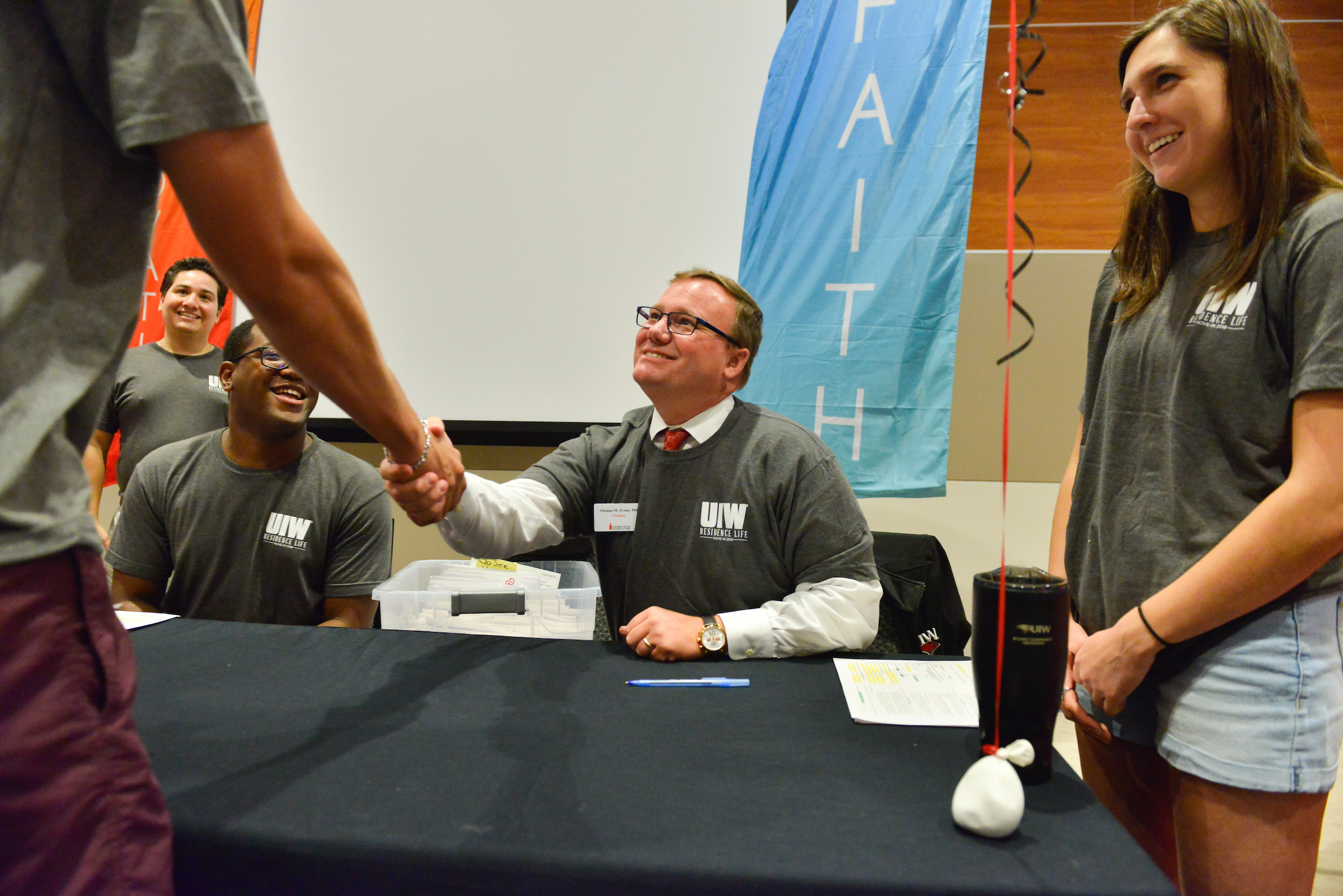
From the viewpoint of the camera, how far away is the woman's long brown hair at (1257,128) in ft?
3.31

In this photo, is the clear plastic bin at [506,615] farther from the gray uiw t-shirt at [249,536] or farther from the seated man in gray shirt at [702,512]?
the gray uiw t-shirt at [249,536]

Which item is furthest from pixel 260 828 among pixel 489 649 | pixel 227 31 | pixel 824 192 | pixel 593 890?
pixel 824 192

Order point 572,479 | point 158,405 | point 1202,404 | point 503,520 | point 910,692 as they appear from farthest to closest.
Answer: point 158,405 → point 572,479 → point 503,520 → point 910,692 → point 1202,404

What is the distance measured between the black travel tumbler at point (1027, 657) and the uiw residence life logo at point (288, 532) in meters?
1.67

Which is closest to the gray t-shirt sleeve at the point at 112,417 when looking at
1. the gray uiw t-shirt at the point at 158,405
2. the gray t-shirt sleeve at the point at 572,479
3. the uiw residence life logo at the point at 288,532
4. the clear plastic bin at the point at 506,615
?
the gray uiw t-shirt at the point at 158,405

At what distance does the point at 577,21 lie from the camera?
3041mm

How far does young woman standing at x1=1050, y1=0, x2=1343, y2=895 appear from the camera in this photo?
93cm

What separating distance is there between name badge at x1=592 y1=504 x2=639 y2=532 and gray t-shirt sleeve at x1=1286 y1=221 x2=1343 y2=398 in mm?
1184

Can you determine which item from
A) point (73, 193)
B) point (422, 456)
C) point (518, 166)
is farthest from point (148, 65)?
point (518, 166)

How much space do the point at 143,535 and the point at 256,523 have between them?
309mm

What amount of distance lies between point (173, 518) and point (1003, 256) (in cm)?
298

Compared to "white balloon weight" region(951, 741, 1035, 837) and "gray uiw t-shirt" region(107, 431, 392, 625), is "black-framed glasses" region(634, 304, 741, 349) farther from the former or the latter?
"white balloon weight" region(951, 741, 1035, 837)

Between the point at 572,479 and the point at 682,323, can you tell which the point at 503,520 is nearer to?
the point at 572,479

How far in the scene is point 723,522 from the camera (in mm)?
1659
